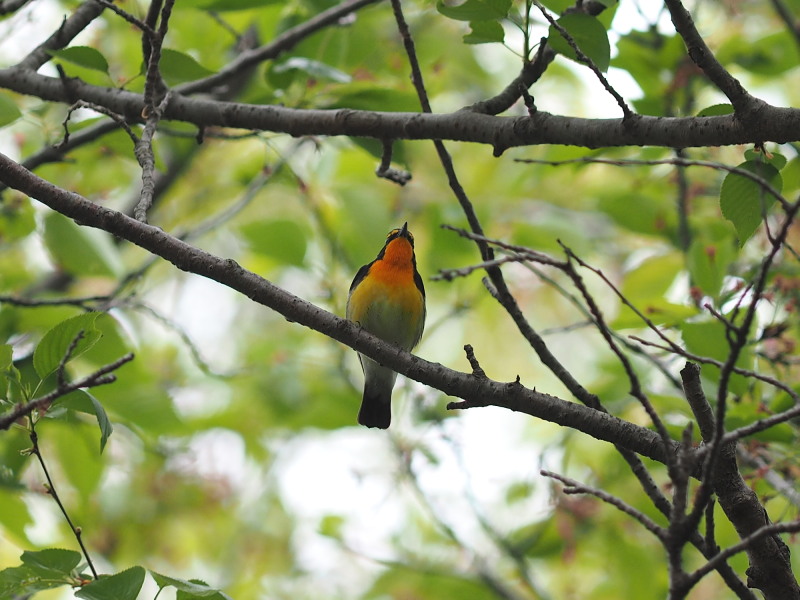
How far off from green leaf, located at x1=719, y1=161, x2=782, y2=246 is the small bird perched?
308 cm

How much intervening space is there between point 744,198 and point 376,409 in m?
3.56

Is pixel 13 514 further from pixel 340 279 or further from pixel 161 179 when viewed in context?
pixel 161 179

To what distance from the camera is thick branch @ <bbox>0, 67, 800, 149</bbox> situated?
268 cm

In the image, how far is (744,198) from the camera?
2.86 meters

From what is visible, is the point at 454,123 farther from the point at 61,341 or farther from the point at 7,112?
the point at 7,112

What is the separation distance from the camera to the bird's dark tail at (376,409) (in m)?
5.88

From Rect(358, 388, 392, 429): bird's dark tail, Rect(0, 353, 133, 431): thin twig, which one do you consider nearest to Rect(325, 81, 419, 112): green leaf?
Rect(0, 353, 133, 431): thin twig

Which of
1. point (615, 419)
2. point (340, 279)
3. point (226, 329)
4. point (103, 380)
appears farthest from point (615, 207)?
point (226, 329)

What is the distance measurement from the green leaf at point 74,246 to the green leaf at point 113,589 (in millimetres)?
2633

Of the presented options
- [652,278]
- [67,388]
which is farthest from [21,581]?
[652,278]

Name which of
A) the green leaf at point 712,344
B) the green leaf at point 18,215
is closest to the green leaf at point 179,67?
the green leaf at point 18,215

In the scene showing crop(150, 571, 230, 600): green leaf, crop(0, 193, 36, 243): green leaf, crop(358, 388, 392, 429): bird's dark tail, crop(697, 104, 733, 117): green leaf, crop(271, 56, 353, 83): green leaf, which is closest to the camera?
crop(150, 571, 230, 600): green leaf

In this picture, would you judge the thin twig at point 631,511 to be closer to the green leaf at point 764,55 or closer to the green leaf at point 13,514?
the green leaf at point 13,514

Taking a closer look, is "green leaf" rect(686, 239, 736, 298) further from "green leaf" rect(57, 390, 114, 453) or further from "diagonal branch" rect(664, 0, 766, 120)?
"green leaf" rect(57, 390, 114, 453)
